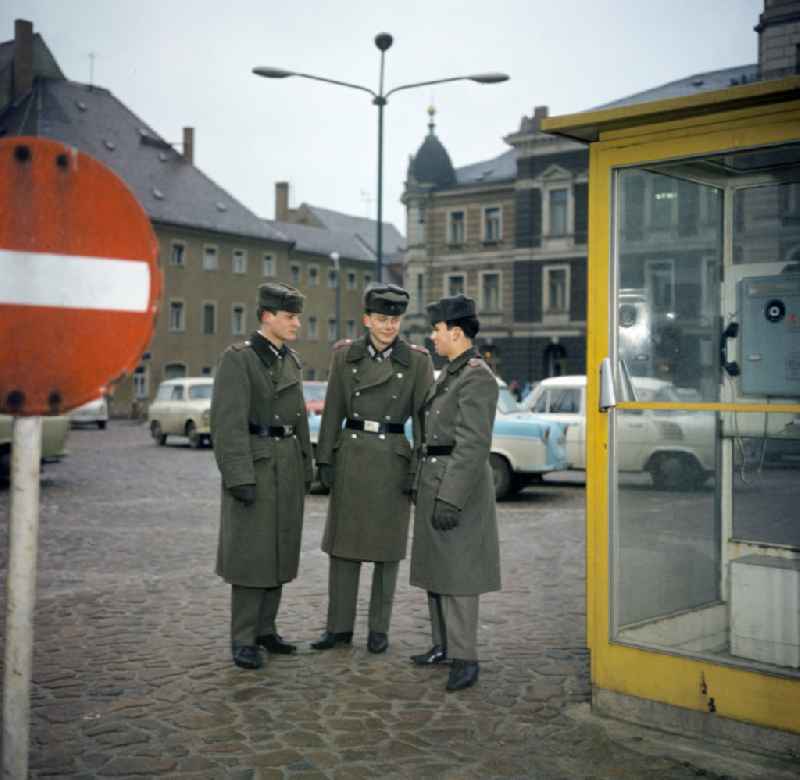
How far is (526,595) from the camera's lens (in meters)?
7.42

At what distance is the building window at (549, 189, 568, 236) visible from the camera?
49.9 metres

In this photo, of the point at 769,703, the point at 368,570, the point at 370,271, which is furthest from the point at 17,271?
the point at 370,271

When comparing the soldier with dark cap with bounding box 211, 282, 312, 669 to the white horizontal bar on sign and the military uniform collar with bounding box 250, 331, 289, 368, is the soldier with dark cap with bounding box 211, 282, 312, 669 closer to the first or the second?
the military uniform collar with bounding box 250, 331, 289, 368

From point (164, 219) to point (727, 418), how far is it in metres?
50.6

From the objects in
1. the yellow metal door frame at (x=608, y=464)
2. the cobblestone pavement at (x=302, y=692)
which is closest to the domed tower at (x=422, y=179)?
the cobblestone pavement at (x=302, y=692)

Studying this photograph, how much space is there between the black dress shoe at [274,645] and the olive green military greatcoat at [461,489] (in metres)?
0.96

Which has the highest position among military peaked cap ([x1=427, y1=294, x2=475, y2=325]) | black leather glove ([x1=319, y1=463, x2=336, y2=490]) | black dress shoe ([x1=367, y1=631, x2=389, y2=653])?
→ military peaked cap ([x1=427, y1=294, x2=475, y2=325])

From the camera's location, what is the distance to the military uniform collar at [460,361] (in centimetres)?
533

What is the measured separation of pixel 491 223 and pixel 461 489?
4927 cm

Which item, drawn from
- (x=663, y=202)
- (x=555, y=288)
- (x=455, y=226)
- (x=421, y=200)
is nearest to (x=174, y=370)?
(x=421, y=200)

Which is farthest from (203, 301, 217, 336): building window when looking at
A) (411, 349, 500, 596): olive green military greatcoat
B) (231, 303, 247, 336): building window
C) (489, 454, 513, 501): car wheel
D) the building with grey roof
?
(411, 349, 500, 596): olive green military greatcoat

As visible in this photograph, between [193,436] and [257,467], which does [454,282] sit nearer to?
[193,436]

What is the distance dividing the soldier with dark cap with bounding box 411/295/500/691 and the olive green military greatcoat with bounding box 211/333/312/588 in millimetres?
768

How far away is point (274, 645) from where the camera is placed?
5758 mm
